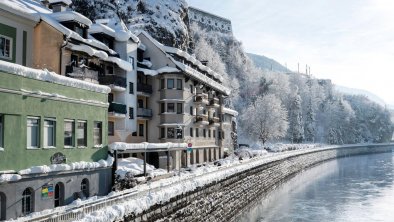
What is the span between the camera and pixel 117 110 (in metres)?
40.5

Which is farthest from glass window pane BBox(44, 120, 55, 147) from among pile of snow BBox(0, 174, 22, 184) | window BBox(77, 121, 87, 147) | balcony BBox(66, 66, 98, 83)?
balcony BBox(66, 66, 98, 83)

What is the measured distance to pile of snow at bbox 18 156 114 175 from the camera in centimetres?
2134

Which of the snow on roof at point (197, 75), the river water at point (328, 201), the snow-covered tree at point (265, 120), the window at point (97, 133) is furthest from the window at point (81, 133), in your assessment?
the snow-covered tree at point (265, 120)

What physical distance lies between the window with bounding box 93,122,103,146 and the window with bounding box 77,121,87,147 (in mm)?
1245

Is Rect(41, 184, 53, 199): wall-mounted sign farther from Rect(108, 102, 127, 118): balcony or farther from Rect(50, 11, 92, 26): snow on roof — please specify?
Rect(50, 11, 92, 26): snow on roof

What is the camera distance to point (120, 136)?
4288 centimetres

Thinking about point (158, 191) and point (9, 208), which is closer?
point (9, 208)

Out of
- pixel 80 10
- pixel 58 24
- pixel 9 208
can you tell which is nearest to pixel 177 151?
pixel 58 24

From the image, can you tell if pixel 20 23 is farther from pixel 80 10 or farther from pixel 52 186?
pixel 80 10

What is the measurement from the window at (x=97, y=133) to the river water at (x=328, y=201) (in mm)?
18575

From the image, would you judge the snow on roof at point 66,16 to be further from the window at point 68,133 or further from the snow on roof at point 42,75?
the window at point 68,133

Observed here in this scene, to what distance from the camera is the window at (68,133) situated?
2502cm

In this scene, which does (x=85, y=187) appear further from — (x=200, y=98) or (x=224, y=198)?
(x=200, y=98)

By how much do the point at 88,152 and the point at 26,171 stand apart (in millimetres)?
6439
